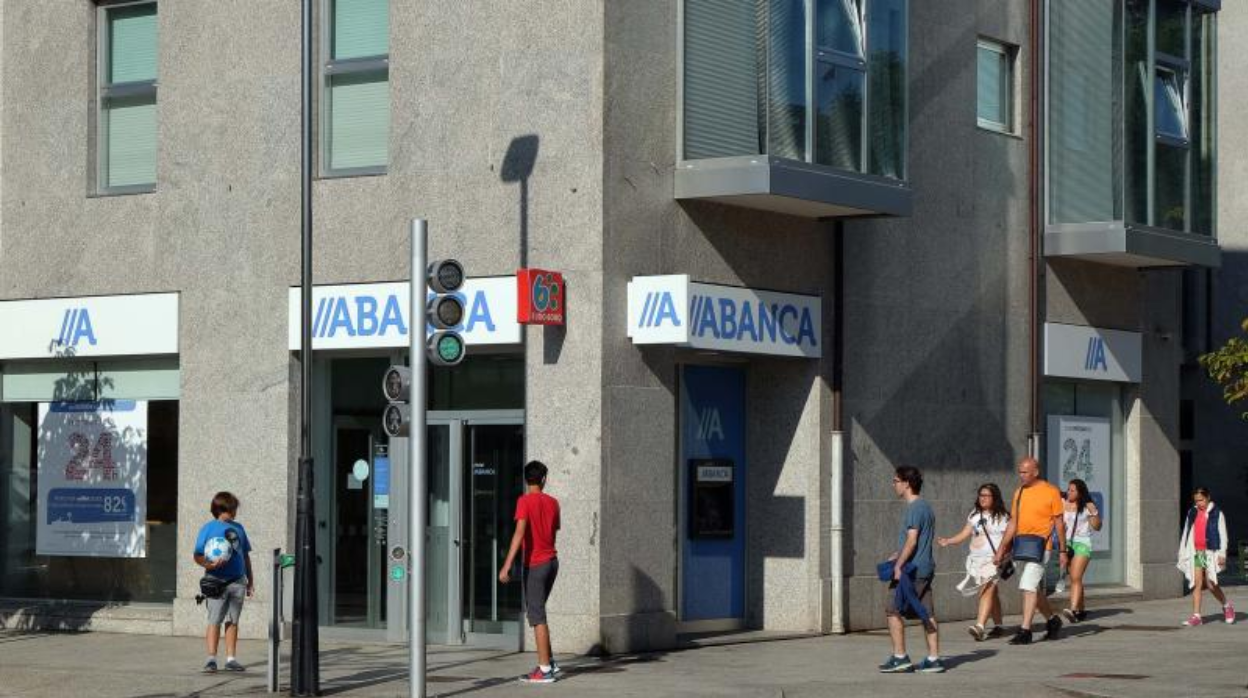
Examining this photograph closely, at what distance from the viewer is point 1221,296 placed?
41719 mm

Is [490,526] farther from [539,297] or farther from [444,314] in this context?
[444,314]

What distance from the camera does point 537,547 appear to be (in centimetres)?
1759

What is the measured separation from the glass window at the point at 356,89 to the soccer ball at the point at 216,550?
472cm

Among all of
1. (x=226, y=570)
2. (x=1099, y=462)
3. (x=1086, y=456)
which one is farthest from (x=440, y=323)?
(x=1099, y=462)

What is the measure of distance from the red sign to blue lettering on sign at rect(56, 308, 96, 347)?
5832 mm

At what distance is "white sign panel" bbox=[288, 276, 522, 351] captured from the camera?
20.5 metres

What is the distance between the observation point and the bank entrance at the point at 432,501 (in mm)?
20969

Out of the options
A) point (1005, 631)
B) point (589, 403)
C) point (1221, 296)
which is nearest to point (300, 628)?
point (589, 403)

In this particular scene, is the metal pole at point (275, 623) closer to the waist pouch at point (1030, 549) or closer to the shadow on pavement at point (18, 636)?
the shadow on pavement at point (18, 636)

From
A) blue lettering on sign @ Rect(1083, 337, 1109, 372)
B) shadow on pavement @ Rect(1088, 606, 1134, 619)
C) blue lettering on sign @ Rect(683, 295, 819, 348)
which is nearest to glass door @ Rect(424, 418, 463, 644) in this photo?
blue lettering on sign @ Rect(683, 295, 819, 348)

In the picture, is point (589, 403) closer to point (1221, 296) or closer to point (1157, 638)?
point (1157, 638)

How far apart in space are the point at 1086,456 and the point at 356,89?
11.0 m

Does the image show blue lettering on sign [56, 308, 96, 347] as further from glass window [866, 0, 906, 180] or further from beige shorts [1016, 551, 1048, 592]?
beige shorts [1016, 551, 1048, 592]

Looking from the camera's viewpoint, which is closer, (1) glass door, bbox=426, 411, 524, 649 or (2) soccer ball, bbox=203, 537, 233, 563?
(2) soccer ball, bbox=203, 537, 233, 563
